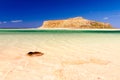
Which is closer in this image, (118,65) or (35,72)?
(35,72)

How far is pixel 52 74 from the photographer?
12.0ft

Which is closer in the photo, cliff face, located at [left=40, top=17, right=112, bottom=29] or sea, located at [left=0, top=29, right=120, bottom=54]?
sea, located at [left=0, top=29, right=120, bottom=54]

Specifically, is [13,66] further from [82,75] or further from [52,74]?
[82,75]

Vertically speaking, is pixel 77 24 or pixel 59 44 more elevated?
pixel 59 44

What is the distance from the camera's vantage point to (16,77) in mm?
3441

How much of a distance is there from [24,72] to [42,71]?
40 centimetres

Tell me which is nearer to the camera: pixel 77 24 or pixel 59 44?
pixel 59 44

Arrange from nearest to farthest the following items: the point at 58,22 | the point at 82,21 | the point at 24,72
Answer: the point at 24,72, the point at 82,21, the point at 58,22

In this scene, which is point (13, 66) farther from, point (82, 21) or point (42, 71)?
point (82, 21)

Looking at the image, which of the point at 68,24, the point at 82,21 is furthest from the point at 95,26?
the point at 68,24

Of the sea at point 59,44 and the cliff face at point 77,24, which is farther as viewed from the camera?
the cliff face at point 77,24

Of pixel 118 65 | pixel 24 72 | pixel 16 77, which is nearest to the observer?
pixel 16 77

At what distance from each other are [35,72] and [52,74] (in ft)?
1.34

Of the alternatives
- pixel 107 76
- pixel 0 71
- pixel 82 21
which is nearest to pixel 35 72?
pixel 0 71
